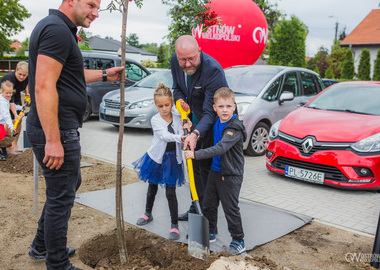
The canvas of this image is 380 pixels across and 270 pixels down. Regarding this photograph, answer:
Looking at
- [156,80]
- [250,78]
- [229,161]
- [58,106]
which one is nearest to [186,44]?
[229,161]

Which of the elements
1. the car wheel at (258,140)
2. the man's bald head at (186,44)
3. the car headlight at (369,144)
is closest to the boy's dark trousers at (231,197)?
the man's bald head at (186,44)

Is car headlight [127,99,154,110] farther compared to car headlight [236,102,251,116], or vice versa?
car headlight [127,99,154,110]

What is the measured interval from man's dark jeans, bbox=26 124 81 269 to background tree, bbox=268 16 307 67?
23092 mm

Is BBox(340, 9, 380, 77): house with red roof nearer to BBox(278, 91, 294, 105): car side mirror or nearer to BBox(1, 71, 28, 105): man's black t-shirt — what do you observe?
BBox(278, 91, 294, 105): car side mirror

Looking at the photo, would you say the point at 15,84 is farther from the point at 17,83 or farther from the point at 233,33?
the point at 233,33

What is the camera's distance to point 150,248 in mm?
3527

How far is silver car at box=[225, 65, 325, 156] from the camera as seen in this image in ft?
24.2

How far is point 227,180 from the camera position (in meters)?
3.39

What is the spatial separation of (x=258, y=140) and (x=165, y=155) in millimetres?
4039

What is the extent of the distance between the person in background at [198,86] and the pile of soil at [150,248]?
895 millimetres

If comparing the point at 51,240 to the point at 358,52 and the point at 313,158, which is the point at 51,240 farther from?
the point at 358,52

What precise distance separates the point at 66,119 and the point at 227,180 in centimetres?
152

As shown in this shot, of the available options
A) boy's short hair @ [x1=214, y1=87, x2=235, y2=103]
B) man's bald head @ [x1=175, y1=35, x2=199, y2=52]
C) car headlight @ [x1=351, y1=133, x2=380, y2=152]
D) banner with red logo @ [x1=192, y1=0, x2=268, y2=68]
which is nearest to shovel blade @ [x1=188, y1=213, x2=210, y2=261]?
boy's short hair @ [x1=214, y1=87, x2=235, y2=103]

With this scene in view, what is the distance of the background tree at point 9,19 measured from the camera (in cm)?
3650
